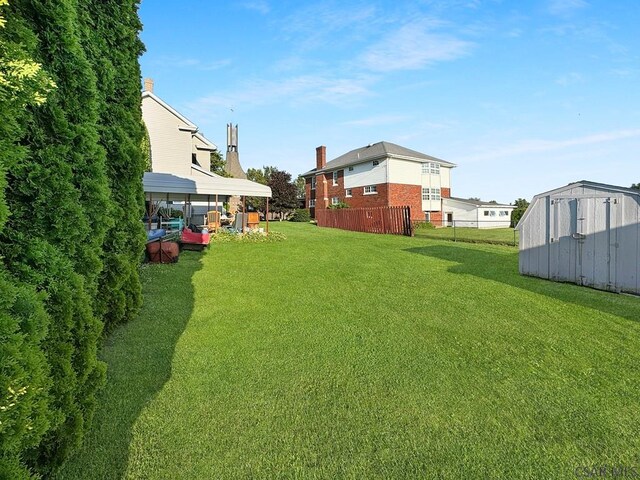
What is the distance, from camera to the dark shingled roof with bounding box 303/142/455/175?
3312cm

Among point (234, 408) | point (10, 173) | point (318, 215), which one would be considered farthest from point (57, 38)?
point (318, 215)

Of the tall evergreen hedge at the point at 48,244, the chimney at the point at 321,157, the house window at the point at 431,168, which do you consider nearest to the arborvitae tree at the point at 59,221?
the tall evergreen hedge at the point at 48,244

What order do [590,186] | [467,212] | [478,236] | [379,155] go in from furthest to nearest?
1. [467,212]
2. [379,155]
3. [478,236]
4. [590,186]

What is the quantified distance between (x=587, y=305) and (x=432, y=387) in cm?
476

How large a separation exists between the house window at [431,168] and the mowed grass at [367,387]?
30.0 meters

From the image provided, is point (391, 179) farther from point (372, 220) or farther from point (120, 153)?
point (120, 153)

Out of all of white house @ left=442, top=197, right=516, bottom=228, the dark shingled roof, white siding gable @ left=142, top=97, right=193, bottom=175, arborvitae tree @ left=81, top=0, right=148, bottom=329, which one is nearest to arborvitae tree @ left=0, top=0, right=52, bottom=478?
arborvitae tree @ left=81, top=0, right=148, bottom=329

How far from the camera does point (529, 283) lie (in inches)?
313

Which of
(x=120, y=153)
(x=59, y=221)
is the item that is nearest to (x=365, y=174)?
(x=120, y=153)

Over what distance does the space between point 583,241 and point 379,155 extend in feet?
86.3

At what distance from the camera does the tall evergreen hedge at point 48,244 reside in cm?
168

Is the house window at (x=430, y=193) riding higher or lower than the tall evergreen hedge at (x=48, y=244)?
higher

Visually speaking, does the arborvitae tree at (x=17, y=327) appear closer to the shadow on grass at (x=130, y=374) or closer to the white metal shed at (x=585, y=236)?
the shadow on grass at (x=130, y=374)

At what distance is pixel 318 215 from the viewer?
108ft
